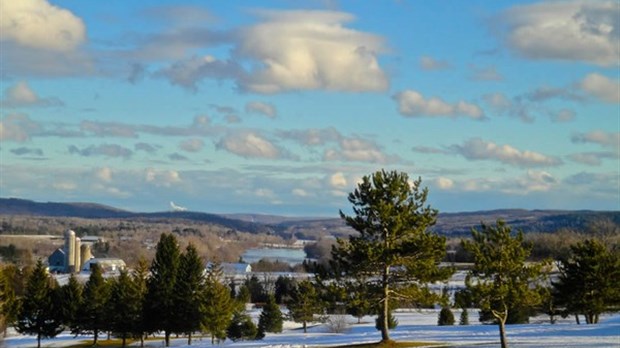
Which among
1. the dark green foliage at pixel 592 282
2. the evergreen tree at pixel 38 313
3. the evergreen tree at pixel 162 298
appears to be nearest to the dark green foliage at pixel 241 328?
the evergreen tree at pixel 162 298

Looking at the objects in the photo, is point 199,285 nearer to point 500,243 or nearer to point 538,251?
point 500,243

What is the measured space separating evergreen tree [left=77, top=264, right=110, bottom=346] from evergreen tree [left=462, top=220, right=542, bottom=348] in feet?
122

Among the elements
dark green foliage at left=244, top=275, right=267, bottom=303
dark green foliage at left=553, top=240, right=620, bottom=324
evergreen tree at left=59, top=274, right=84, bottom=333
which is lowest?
dark green foliage at left=244, top=275, right=267, bottom=303

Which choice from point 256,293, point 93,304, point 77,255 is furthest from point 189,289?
point 77,255

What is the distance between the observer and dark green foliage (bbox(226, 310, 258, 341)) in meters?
63.2

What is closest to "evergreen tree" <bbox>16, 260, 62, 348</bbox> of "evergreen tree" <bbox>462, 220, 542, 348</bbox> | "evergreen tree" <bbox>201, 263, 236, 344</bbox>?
"evergreen tree" <bbox>201, 263, 236, 344</bbox>

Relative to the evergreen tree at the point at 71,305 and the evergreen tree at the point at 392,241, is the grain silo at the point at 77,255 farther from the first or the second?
the evergreen tree at the point at 392,241

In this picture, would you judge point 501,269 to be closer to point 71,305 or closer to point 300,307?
point 300,307

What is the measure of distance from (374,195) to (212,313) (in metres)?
20.7

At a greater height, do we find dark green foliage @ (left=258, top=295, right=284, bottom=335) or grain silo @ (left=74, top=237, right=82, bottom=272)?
grain silo @ (left=74, top=237, right=82, bottom=272)

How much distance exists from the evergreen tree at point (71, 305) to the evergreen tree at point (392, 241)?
33.3 m

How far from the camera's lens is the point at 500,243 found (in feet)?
115

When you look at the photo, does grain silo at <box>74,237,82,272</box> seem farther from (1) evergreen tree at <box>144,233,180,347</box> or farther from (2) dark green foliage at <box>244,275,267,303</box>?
(1) evergreen tree at <box>144,233,180,347</box>

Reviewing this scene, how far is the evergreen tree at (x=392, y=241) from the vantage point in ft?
129
